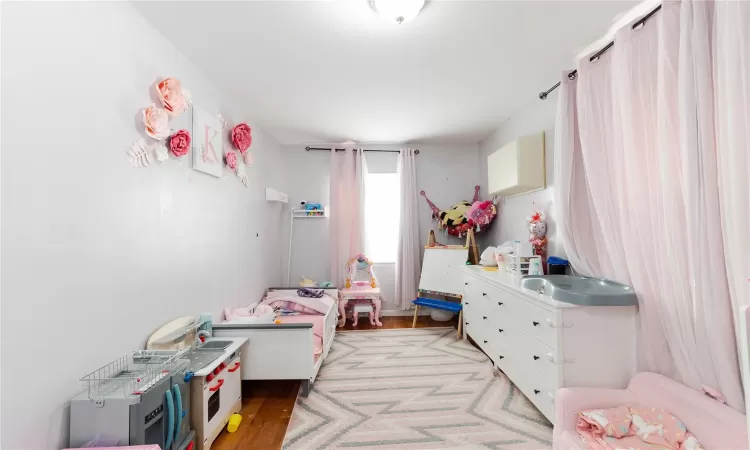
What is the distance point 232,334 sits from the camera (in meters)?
2.39

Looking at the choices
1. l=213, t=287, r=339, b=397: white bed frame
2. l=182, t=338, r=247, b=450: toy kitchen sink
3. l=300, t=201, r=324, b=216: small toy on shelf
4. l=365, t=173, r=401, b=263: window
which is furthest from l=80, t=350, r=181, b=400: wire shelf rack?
l=365, t=173, r=401, b=263: window

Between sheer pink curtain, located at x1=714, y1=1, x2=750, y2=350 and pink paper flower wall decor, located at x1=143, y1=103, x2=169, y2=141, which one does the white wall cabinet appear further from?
pink paper flower wall decor, located at x1=143, y1=103, x2=169, y2=141

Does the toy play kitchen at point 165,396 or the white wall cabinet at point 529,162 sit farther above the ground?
the white wall cabinet at point 529,162

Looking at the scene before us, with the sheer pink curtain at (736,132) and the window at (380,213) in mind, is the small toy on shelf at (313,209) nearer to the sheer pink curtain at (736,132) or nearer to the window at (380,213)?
the window at (380,213)

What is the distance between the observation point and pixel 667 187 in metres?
1.55

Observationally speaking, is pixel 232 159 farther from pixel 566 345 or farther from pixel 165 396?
pixel 566 345

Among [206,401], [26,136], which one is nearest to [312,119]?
[26,136]

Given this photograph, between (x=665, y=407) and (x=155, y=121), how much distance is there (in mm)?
3019

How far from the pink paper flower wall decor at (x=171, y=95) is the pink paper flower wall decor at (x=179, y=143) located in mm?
127

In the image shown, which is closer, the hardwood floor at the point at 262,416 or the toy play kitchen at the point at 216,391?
the toy play kitchen at the point at 216,391

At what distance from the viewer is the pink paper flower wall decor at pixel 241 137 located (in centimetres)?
294

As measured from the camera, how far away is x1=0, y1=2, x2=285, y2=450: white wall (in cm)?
119

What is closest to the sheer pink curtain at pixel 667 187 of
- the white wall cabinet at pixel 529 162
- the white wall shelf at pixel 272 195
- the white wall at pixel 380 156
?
the white wall cabinet at pixel 529 162

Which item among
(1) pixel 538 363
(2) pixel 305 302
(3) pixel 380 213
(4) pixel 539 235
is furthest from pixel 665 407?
(3) pixel 380 213
